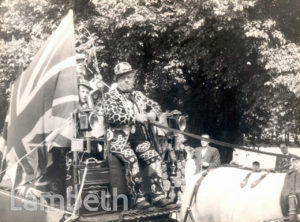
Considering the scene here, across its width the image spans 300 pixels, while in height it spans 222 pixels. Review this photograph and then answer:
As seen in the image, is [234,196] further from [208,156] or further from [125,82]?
[208,156]

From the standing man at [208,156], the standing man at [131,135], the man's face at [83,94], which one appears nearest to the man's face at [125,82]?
the standing man at [131,135]

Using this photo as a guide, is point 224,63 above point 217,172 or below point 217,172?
above

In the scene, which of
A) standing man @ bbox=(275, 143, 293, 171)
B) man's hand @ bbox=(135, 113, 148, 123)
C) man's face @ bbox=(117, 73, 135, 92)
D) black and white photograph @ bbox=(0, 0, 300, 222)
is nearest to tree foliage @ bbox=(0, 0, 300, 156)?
black and white photograph @ bbox=(0, 0, 300, 222)

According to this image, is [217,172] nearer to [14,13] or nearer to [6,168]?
[6,168]

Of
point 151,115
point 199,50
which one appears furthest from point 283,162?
point 199,50

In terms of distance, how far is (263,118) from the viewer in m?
13.6

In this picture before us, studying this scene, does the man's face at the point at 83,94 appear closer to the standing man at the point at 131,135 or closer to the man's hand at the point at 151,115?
the standing man at the point at 131,135

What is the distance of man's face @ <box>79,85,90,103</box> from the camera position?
251 inches

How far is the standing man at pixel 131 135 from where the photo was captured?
5270 millimetres

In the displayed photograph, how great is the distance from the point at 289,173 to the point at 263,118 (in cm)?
955

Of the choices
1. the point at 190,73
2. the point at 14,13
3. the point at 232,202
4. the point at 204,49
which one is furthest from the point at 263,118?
the point at 232,202

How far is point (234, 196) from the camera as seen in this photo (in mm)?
4730

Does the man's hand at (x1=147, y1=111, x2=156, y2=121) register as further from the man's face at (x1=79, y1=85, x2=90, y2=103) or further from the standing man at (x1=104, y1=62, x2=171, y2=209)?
the man's face at (x1=79, y1=85, x2=90, y2=103)

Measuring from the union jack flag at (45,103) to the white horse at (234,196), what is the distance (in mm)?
1627
